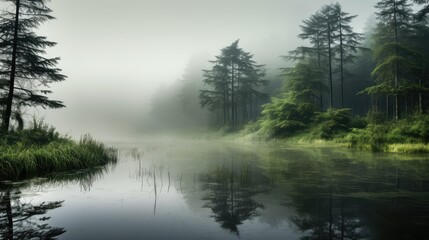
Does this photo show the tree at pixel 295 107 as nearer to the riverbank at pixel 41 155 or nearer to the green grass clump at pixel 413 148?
the green grass clump at pixel 413 148

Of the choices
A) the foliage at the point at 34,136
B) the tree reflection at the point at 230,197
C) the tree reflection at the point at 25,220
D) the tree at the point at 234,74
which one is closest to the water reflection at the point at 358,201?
the tree reflection at the point at 230,197

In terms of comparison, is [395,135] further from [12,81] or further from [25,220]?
[12,81]

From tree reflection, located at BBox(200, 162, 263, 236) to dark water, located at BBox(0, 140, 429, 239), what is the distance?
0.02m


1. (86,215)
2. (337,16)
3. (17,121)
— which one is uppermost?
(337,16)

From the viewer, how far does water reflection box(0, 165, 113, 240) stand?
15.6 ft

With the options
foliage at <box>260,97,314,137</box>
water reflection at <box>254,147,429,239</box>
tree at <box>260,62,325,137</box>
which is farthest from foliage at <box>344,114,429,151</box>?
foliage at <box>260,97,314,137</box>

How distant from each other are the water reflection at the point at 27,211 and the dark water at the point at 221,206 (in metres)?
0.01

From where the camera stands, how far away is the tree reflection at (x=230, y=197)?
5.70 m

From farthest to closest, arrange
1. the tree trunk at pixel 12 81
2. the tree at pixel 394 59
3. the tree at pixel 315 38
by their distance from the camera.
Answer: the tree at pixel 315 38
the tree at pixel 394 59
the tree trunk at pixel 12 81

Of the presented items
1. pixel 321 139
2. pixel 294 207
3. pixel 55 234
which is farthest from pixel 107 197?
pixel 321 139

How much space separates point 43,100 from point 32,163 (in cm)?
786

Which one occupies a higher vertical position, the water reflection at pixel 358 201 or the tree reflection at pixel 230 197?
the water reflection at pixel 358 201

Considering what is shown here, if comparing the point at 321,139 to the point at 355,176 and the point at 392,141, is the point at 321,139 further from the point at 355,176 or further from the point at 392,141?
the point at 355,176

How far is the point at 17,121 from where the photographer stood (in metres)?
16.8
